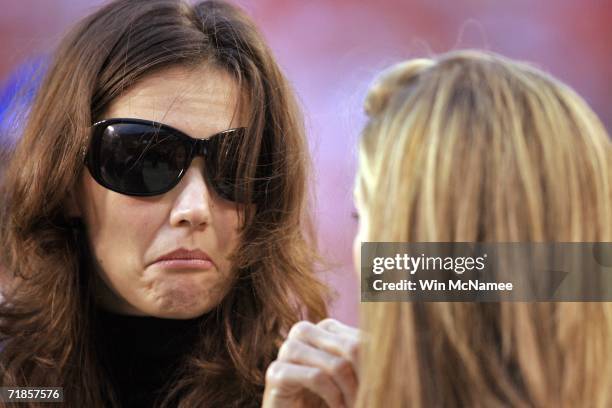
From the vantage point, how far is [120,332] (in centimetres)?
129

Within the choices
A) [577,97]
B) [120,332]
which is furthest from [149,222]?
[577,97]

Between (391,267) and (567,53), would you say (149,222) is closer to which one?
(391,267)

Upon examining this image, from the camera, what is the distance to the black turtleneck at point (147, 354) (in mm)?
1259

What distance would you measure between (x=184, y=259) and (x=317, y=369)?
0.32 m

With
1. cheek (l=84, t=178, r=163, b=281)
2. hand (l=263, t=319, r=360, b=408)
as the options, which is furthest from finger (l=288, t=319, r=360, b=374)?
cheek (l=84, t=178, r=163, b=281)

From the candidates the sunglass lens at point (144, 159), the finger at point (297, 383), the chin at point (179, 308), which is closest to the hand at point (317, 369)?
the finger at point (297, 383)

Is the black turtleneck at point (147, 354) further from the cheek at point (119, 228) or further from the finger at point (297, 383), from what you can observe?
the finger at point (297, 383)

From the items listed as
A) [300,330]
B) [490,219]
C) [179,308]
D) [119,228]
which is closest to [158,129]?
[119,228]

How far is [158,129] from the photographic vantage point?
1.17 m

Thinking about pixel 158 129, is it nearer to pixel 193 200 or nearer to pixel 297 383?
pixel 193 200

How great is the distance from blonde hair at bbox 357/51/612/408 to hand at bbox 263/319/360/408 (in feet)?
0.29

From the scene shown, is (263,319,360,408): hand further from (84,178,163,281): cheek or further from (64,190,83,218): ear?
(64,190,83,218): ear

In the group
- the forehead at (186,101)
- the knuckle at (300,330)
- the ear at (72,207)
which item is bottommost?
the knuckle at (300,330)

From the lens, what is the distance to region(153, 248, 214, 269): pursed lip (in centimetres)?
119
